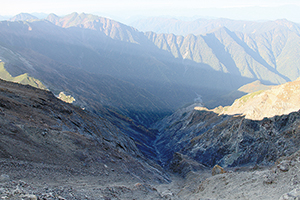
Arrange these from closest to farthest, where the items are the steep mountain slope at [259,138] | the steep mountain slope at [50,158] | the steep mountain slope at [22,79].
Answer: the steep mountain slope at [50,158] → the steep mountain slope at [259,138] → the steep mountain slope at [22,79]

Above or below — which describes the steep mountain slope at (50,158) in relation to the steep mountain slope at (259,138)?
above

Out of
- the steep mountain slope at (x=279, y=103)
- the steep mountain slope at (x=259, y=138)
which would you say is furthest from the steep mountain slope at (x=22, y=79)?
the steep mountain slope at (x=279, y=103)

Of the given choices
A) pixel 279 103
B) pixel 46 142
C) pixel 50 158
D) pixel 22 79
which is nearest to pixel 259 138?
pixel 279 103

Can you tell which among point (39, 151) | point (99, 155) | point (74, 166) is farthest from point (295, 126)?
point (39, 151)

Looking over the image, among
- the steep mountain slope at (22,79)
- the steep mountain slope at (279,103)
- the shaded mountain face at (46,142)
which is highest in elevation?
the shaded mountain face at (46,142)

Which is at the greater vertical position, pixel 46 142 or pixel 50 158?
pixel 46 142

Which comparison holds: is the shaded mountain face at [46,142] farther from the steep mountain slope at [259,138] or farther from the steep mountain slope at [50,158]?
the steep mountain slope at [259,138]

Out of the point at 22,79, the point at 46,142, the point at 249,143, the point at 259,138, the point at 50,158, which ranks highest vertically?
the point at 46,142

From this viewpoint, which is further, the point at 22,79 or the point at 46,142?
the point at 22,79

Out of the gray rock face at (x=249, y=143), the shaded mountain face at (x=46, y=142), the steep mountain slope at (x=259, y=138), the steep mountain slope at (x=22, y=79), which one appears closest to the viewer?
the shaded mountain face at (x=46, y=142)

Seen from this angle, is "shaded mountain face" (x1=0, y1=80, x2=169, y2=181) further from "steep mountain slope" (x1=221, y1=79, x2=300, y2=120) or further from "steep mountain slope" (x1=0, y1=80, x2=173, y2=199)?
"steep mountain slope" (x1=221, y1=79, x2=300, y2=120)

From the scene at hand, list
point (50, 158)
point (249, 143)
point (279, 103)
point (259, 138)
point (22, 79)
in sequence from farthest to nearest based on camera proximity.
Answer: point (22, 79) < point (279, 103) < point (249, 143) < point (259, 138) < point (50, 158)

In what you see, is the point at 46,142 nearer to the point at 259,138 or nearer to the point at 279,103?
the point at 259,138
